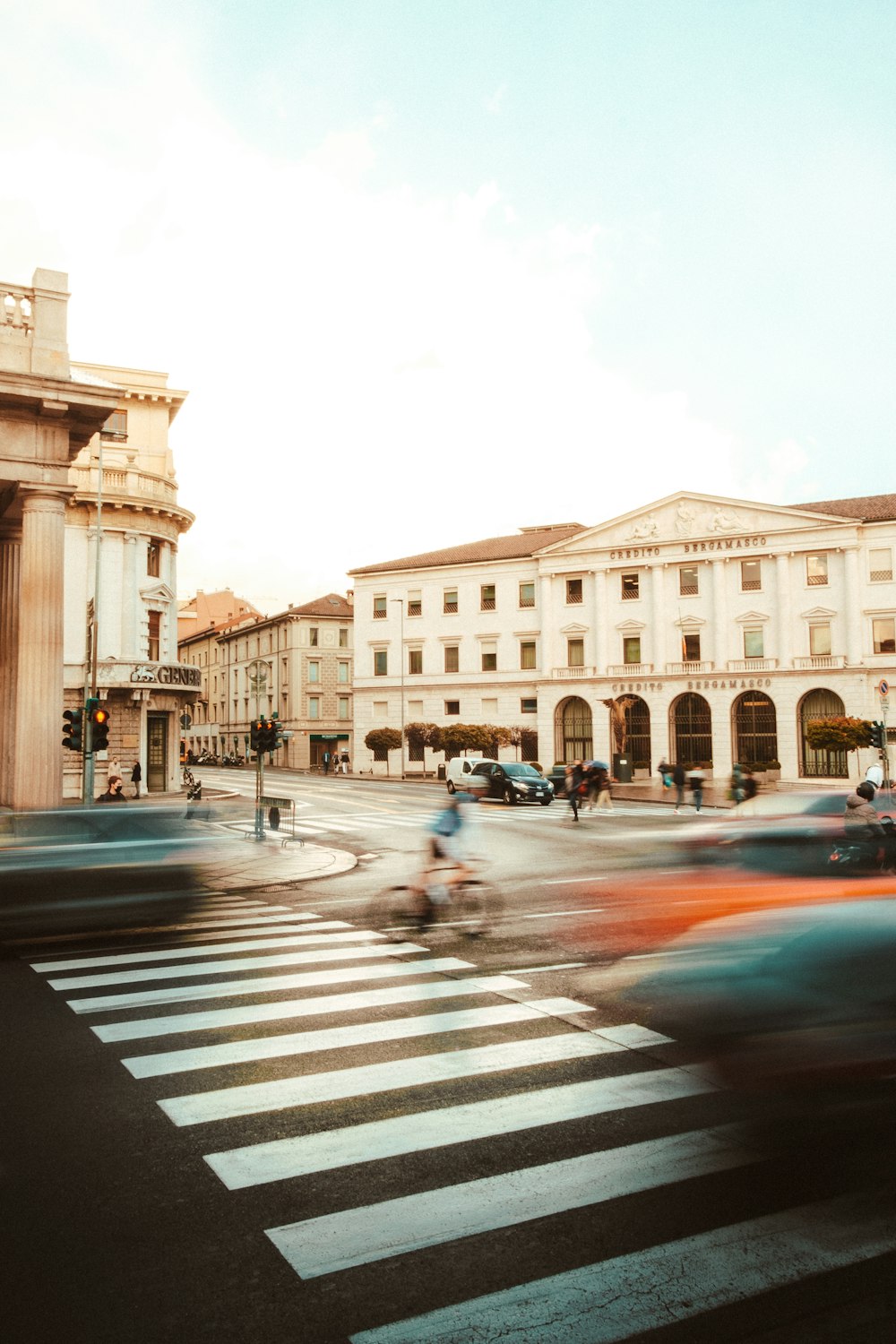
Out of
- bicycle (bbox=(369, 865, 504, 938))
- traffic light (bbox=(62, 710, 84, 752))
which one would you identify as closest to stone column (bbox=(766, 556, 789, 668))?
traffic light (bbox=(62, 710, 84, 752))

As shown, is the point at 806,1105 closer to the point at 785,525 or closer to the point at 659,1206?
the point at 659,1206

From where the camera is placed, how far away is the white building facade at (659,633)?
54.2 metres

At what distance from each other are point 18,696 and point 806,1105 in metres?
17.5

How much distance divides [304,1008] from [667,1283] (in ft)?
15.5

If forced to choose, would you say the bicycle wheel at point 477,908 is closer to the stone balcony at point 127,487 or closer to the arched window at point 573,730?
the stone balcony at point 127,487

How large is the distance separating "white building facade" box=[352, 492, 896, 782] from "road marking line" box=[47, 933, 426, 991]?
148 ft

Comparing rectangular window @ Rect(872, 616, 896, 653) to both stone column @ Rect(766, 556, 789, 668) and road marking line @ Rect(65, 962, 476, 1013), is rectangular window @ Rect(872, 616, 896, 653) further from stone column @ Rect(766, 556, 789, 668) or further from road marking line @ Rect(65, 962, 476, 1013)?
road marking line @ Rect(65, 962, 476, 1013)

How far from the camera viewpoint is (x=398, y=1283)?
12.5 feet

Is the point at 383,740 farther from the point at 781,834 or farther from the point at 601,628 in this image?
the point at 781,834

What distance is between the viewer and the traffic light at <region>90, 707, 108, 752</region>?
2147cm

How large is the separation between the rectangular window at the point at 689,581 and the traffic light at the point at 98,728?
144 feet

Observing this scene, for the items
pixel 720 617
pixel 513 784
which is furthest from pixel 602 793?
pixel 720 617

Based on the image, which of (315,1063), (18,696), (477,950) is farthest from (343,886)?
(315,1063)

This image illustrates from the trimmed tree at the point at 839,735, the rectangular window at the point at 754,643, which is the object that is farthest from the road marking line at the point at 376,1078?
the rectangular window at the point at 754,643
